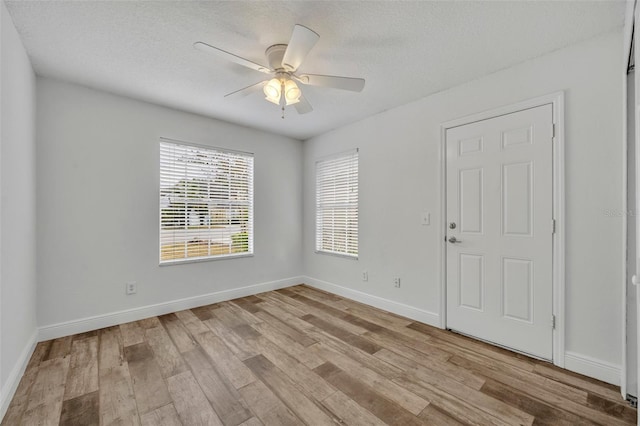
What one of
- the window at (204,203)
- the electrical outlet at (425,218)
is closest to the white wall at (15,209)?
the window at (204,203)

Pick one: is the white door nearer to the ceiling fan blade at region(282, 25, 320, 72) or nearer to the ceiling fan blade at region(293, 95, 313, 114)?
the ceiling fan blade at region(293, 95, 313, 114)

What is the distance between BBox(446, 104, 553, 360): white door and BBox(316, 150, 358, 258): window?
136 centimetres

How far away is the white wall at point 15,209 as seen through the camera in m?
1.73

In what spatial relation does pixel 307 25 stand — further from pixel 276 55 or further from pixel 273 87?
pixel 273 87

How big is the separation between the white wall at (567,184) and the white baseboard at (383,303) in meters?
0.04

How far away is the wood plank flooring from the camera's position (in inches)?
64.3

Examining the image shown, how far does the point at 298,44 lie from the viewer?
1694mm

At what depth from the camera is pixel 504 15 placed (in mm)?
1788

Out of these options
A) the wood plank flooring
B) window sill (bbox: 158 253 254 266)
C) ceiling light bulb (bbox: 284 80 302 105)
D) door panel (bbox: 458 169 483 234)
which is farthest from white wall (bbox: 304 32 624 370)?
ceiling light bulb (bbox: 284 80 302 105)

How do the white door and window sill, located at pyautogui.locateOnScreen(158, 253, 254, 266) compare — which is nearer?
the white door

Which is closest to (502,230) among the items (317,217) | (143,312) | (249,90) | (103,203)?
(249,90)

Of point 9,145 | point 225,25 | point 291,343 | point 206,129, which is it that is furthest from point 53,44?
point 291,343

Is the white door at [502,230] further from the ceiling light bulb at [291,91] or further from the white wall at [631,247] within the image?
the ceiling light bulb at [291,91]

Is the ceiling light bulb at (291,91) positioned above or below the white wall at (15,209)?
above
